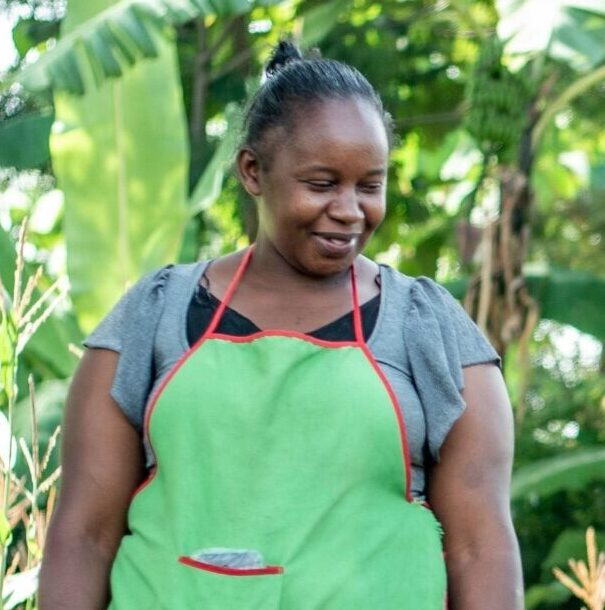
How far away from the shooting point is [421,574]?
2.13 meters

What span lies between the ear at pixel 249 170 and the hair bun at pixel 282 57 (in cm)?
14

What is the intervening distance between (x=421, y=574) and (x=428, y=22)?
5.43 meters

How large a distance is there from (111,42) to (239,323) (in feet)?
9.61

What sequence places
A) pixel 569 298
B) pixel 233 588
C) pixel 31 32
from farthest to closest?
pixel 31 32, pixel 569 298, pixel 233 588

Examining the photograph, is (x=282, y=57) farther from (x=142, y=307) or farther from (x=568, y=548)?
(x=568, y=548)

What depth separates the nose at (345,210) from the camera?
2152 millimetres

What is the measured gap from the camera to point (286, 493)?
211cm

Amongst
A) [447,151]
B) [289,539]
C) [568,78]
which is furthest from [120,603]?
[447,151]

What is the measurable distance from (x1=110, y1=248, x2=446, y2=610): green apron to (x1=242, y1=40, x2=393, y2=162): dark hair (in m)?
0.36

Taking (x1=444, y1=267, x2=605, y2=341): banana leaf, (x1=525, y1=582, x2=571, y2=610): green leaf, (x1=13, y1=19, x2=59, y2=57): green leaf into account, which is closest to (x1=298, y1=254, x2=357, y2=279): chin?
(x1=444, y1=267, x2=605, y2=341): banana leaf

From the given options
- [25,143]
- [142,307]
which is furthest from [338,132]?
[25,143]

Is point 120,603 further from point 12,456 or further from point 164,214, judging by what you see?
point 164,214

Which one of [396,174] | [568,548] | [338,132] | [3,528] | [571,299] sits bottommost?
[568,548]

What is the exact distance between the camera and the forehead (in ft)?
7.16
